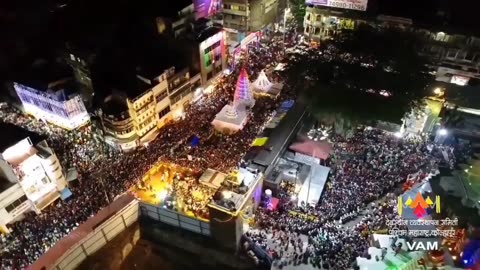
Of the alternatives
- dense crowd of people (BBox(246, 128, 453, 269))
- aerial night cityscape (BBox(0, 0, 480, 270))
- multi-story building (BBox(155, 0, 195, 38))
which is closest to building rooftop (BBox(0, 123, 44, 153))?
aerial night cityscape (BBox(0, 0, 480, 270))

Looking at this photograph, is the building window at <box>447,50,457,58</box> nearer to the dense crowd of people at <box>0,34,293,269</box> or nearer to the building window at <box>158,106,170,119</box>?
the dense crowd of people at <box>0,34,293,269</box>

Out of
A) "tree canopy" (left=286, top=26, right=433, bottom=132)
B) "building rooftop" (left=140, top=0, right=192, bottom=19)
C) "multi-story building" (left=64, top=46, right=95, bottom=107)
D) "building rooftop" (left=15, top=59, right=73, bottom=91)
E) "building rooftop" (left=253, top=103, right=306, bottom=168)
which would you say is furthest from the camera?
"building rooftop" (left=140, top=0, right=192, bottom=19)

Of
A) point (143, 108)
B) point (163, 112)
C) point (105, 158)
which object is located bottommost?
point (105, 158)

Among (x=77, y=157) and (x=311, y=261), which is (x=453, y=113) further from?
(x=77, y=157)

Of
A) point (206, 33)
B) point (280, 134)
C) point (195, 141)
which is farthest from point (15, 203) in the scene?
point (206, 33)

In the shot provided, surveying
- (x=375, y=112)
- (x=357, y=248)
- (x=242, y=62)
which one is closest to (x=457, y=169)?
(x=375, y=112)

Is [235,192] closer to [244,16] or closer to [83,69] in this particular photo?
[83,69]
